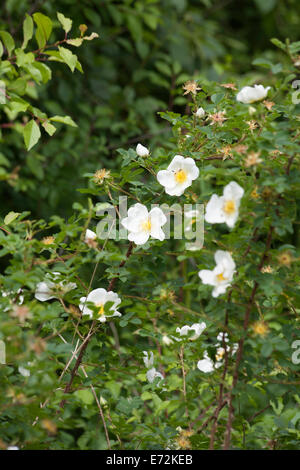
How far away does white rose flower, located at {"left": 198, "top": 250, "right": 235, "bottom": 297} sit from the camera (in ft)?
3.00

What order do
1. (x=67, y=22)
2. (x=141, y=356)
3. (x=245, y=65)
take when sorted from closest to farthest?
(x=141, y=356)
(x=67, y=22)
(x=245, y=65)

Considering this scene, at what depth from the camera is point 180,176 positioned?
1.11 metres

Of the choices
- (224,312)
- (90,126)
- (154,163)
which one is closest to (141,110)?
(90,126)

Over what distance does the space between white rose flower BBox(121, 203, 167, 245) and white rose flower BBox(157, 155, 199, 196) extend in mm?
55

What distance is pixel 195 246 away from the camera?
0.97 m

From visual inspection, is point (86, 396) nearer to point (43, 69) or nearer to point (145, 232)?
point (145, 232)

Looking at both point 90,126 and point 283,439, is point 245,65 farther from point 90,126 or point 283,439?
point 283,439

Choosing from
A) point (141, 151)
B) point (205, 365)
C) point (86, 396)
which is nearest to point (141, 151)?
point (141, 151)

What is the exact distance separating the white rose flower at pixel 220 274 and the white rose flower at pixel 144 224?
0.18 meters

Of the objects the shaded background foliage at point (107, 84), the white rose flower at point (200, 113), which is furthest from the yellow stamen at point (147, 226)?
the shaded background foliage at point (107, 84)

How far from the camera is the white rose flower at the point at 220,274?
916 mm

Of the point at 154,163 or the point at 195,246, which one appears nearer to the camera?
the point at 195,246

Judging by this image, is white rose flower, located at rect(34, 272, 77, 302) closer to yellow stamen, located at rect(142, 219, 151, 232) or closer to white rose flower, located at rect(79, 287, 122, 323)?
white rose flower, located at rect(79, 287, 122, 323)

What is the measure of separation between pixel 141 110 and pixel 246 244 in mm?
1793
